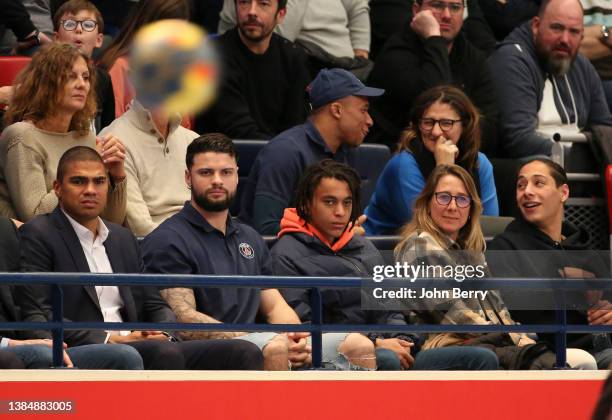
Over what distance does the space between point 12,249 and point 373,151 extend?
301cm

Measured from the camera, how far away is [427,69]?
1025 cm

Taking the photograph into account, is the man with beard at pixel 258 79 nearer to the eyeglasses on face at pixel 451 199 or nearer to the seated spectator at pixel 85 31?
the seated spectator at pixel 85 31

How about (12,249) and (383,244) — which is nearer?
(12,249)

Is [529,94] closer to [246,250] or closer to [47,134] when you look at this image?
[246,250]

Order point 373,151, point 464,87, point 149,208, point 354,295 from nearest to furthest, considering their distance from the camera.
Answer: point 354,295 → point 149,208 → point 373,151 → point 464,87

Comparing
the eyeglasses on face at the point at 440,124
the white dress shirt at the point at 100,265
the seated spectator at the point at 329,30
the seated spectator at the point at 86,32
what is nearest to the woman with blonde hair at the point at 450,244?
the eyeglasses on face at the point at 440,124

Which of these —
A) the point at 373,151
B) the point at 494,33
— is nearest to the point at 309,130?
the point at 373,151

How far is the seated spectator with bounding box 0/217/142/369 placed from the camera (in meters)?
7.12

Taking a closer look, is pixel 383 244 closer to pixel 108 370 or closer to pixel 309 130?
pixel 309 130

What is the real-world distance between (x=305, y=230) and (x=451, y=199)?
0.75m

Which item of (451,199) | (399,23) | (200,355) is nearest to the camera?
(200,355)

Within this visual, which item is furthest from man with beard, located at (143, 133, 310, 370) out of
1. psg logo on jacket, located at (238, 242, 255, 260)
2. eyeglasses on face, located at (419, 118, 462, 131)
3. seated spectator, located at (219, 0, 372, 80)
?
seated spectator, located at (219, 0, 372, 80)

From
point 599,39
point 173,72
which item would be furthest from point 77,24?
point 599,39

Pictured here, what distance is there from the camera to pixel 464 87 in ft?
34.3
